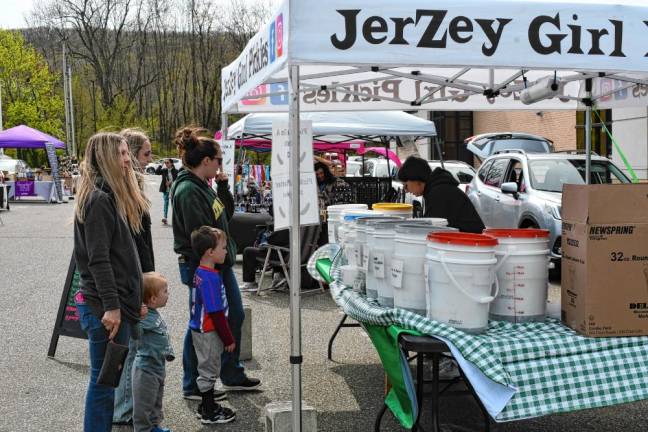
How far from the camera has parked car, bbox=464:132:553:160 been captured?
17391 mm

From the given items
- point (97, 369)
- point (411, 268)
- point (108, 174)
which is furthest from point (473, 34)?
point (97, 369)

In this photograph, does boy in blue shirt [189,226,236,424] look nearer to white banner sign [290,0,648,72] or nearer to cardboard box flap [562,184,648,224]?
white banner sign [290,0,648,72]

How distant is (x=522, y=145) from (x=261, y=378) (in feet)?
44.4

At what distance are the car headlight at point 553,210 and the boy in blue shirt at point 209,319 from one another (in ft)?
20.3

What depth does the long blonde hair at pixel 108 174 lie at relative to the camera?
3596mm

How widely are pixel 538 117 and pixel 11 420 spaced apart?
2020 centimetres

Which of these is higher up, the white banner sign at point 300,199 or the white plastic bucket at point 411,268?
the white banner sign at point 300,199

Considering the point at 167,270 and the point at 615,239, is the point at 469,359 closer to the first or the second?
the point at 615,239

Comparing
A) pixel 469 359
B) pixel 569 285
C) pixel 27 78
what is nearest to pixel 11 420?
pixel 469 359

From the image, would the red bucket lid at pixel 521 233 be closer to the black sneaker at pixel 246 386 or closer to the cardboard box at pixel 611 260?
the cardboard box at pixel 611 260

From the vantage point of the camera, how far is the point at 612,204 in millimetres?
3322

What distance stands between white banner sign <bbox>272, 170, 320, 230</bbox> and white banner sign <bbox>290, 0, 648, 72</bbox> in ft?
2.62

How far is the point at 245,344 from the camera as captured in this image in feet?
19.6

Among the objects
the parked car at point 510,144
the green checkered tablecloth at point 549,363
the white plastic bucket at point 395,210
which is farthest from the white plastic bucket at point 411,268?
the parked car at point 510,144
